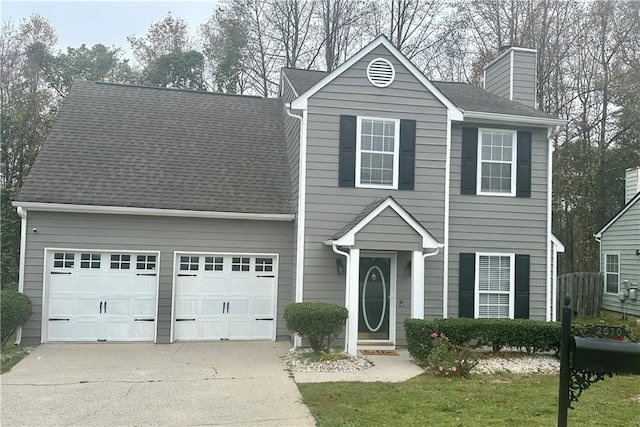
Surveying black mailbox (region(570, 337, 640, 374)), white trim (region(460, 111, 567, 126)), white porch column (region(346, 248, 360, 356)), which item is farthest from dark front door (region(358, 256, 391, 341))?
black mailbox (region(570, 337, 640, 374))

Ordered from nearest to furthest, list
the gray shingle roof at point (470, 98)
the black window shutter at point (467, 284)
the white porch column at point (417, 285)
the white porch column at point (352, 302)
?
the white porch column at point (352, 302) < the white porch column at point (417, 285) < the black window shutter at point (467, 284) < the gray shingle roof at point (470, 98)

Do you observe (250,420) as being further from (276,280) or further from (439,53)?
(439,53)

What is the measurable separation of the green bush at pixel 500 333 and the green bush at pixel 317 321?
133 centimetres

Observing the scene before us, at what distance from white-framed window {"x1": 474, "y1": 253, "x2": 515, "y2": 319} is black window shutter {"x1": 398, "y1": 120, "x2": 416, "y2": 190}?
96.3 inches

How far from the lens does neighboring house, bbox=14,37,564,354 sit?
11.1 meters

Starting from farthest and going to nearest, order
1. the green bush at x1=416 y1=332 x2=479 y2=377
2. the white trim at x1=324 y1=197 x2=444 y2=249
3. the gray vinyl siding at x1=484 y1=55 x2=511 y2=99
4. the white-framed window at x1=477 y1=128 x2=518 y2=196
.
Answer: the gray vinyl siding at x1=484 y1=55 x2=511 y2=99 < the white-framed window at x1=477 y1=128 x2=518 y2=196 < the white trim at x1=324 y1=197 x2=444 y2=249 < the green bush at x1=416 y1=332 x2=479 y2=377

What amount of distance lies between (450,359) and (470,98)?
24.5ft

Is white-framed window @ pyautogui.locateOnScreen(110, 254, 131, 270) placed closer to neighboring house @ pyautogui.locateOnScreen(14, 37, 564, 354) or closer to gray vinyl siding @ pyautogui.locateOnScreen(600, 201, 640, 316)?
neighboring house @ pyautogui.locateOnScreen(14, 37, 564, 354)

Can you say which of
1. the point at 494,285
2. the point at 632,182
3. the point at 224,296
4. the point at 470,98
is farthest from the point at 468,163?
the point at 632,182

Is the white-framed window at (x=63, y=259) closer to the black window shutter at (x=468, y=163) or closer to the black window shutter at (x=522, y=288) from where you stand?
the black window shutter at (x=468, y=163)

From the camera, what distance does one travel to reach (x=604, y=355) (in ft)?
12.3

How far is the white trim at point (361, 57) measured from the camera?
11.1 meters

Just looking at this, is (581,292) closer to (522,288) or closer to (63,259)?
(522,288)

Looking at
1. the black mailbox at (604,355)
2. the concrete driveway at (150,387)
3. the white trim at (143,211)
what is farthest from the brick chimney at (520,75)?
the black mailbox at (604,355)
